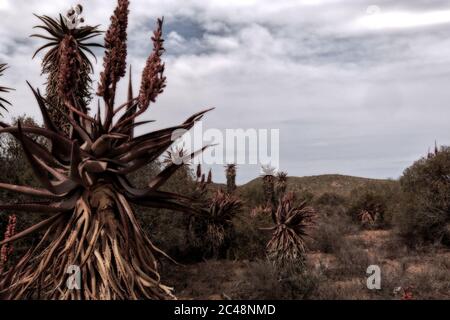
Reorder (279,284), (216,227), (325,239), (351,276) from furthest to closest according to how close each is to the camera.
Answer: (325,239)
(216,227)
(351,276)
(279,284)

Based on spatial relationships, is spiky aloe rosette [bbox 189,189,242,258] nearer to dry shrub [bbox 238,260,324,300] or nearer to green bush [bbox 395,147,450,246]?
dry shrub [bbox 238,260,324,300]

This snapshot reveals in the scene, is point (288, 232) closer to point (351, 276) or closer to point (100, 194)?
point (351, 276)

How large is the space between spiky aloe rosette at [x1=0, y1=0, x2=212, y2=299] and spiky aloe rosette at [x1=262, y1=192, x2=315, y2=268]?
460 inches

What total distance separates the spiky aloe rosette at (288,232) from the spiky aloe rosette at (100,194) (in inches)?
460

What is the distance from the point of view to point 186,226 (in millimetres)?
21031

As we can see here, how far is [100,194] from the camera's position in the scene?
4168mm

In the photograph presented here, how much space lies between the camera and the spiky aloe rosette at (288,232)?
1555cm

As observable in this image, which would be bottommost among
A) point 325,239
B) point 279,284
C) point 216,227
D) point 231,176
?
point 279,284

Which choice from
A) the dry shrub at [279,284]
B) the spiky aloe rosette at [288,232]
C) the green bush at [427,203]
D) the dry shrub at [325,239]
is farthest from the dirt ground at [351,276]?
the green bush at [427,203]

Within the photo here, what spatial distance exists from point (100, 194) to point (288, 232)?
40.8ft

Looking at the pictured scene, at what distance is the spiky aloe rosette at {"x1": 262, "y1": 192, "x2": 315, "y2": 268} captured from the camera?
15547 millimetres

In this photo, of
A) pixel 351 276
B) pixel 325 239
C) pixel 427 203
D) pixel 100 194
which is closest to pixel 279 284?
pixel 351 276
